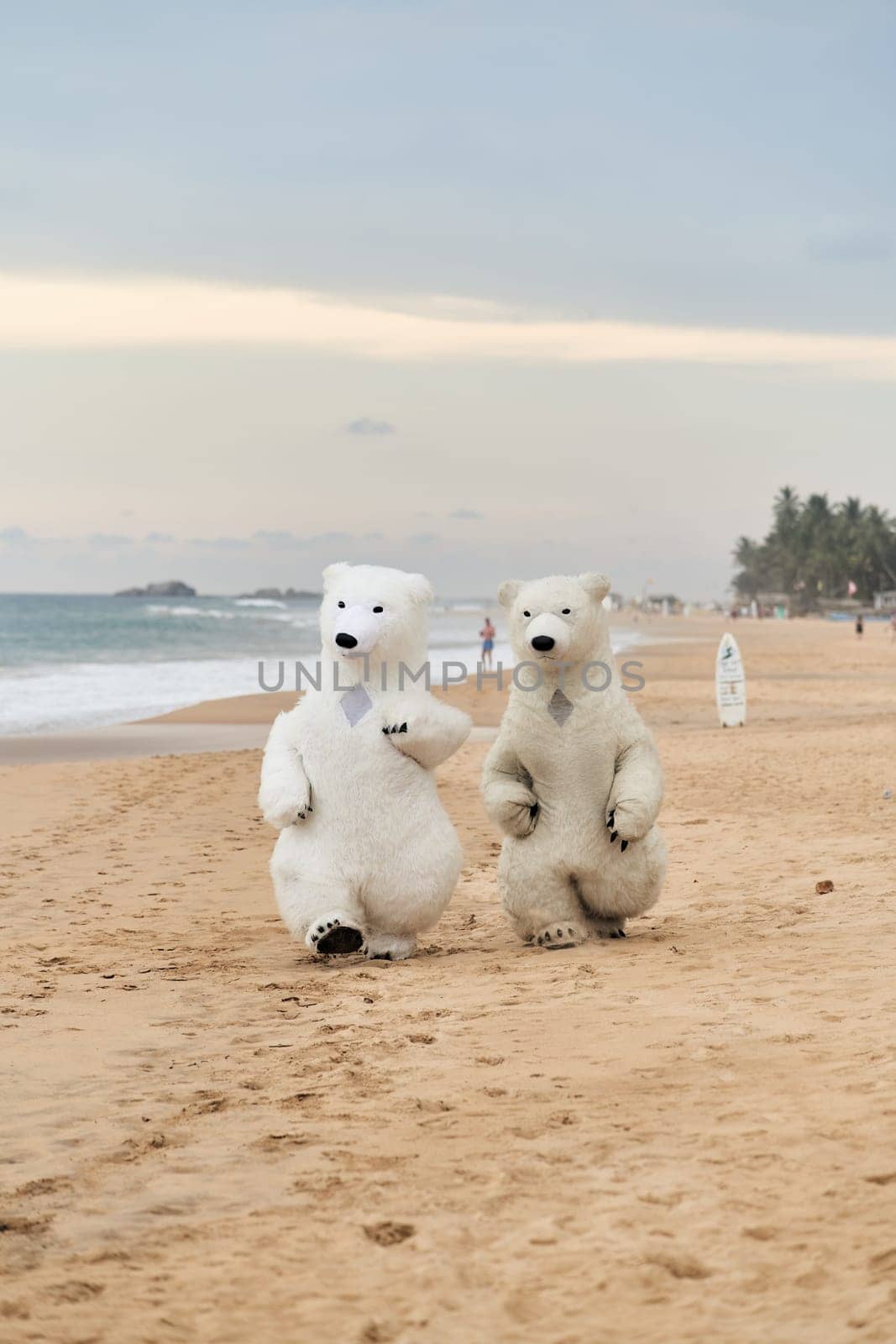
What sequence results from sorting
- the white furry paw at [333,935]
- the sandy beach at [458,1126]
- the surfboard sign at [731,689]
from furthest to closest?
the surfboard sign at [731,689]
the white furry paw at [333,935]
the sandy beach at [458,1126]

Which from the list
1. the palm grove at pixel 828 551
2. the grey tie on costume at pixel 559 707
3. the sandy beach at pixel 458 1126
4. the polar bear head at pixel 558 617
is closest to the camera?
the sandy beach at pixel 458 1126

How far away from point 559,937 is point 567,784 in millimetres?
665

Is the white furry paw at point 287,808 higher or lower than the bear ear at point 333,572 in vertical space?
lower

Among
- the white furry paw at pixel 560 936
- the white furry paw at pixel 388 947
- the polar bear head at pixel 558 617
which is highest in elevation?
the polar bear head at pixel 558 617

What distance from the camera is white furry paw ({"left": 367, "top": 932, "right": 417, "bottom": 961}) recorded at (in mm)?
5961

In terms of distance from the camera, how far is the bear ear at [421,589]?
617cm

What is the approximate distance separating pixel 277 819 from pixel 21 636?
5312 cm

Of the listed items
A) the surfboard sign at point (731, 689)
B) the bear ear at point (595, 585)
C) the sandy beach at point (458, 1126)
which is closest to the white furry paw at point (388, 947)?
the sandy beach at point (458, 1126)

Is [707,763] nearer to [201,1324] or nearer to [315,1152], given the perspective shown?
[315,1152]

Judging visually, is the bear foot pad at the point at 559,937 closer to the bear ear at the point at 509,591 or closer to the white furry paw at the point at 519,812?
the white furry paw at the point at 519,812

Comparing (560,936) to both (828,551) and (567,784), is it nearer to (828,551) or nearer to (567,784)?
(567,784)

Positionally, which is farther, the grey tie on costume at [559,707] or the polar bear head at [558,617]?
the grey tie on costume at [559,707]

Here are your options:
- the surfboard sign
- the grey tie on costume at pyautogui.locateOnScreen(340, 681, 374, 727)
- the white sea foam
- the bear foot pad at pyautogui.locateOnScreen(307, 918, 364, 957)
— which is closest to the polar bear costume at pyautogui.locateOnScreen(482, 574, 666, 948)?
the grey tie on costume at pyautogui.locateOnScreen(340, 681, 374, 727)

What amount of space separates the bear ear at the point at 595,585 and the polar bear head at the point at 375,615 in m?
0.70
